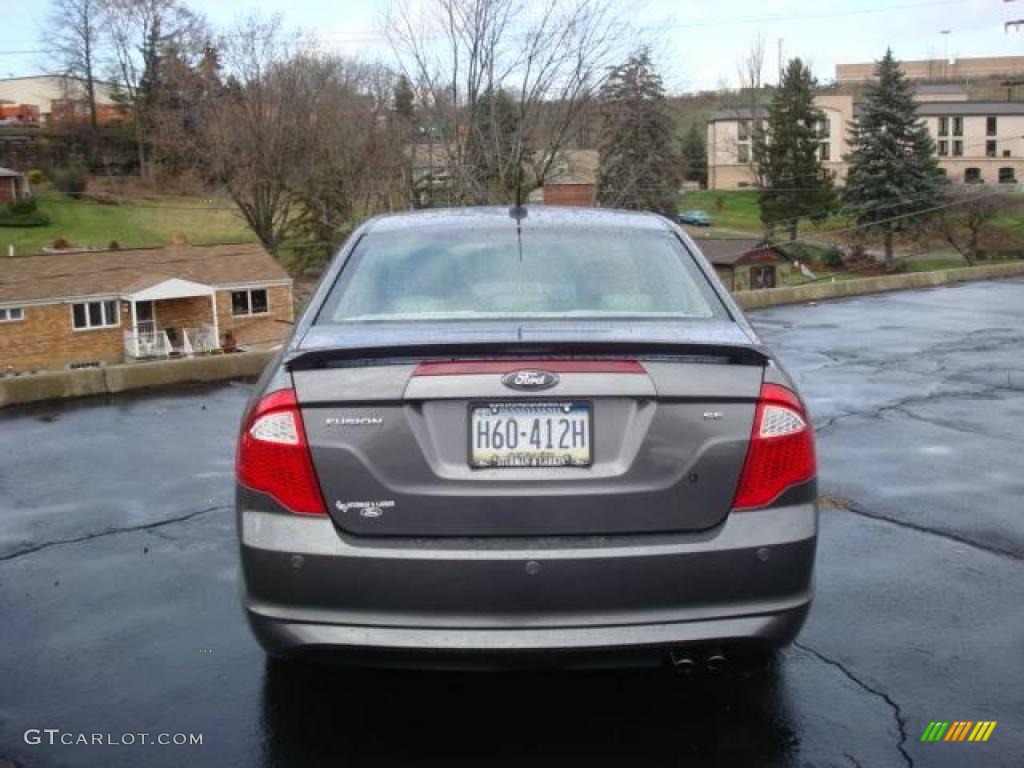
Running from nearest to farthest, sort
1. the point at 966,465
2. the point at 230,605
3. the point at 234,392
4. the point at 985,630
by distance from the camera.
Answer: the point at 985,630, the point at 230,605, the point at 966,465, the point at 234,392

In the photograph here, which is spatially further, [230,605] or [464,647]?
[230,605]

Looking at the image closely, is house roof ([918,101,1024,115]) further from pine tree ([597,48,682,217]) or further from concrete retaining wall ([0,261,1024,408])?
concrete retaining wall ([0,261,1024,408])

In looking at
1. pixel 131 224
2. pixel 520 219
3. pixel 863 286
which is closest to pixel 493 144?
pixel 863 286

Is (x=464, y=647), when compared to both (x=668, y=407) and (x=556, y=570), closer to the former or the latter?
(x=556, y=570)

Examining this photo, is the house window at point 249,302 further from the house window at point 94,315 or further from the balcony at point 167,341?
the house window at point 94,315

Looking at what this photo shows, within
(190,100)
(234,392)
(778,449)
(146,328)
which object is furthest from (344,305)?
(190,100)

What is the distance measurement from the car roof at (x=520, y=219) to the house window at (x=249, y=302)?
A: 4207cm

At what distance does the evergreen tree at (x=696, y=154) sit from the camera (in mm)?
104250

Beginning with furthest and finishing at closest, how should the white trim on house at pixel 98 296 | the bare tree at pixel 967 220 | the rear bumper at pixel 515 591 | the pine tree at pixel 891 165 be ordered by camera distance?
the pine tree at pixel 891 165, the bare tree at pixel 967 220, the white trim on house at pixel 98 296, the rear bumper at pixel 515 591

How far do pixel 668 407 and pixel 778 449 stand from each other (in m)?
0.35

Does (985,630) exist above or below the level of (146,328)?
above

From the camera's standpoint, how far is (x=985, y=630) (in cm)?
404

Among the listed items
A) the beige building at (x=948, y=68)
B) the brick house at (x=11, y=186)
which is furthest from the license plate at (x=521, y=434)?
the beige building at (x=948, y=68)

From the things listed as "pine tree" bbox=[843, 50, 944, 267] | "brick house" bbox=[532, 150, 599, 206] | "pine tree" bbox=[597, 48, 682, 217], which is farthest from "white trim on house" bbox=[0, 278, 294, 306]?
"pine tree" bbox=[843, 50, 944, 267]
